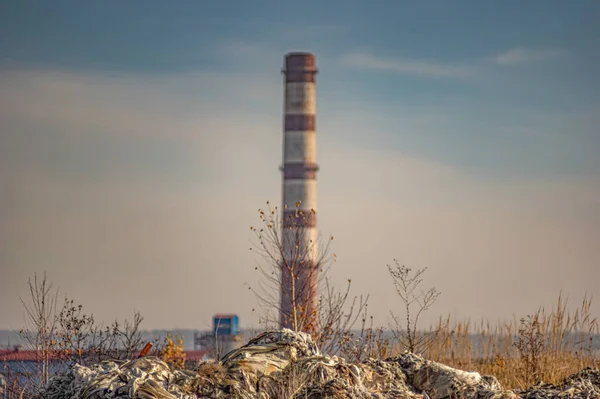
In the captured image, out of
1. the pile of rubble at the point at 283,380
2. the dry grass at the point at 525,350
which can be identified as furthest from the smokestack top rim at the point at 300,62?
the pile of rubble at the point at 283,380

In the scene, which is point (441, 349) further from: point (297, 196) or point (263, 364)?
point (297, 196)

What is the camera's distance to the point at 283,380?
5.44m

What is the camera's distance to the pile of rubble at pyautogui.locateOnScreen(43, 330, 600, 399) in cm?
517

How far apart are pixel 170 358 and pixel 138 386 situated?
24.2ft

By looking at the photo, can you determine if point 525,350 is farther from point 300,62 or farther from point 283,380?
point 300,62

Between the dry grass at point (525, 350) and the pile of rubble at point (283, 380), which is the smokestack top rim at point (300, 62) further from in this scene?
the pile of rubble at point (283, 380)

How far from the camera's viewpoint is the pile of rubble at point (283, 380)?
17.0ft

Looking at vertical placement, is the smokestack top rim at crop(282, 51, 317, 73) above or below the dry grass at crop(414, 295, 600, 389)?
above

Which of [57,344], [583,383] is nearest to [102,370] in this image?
[583,383]

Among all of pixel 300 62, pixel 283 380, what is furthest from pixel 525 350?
pixel 300 62

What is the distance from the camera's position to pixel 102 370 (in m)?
5.35

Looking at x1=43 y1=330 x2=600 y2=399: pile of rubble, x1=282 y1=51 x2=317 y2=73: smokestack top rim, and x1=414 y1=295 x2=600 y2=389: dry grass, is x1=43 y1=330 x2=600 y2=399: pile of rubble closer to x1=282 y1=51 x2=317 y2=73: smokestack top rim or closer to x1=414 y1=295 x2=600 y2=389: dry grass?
x1=414 y1=295 x2=600 y2=389: dry grass

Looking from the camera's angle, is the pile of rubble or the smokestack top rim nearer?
the pile of rubble

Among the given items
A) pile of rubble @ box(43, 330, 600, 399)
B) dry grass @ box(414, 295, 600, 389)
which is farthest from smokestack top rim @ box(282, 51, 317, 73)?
pile of rubble @ box(43, 330, 600, 399)
